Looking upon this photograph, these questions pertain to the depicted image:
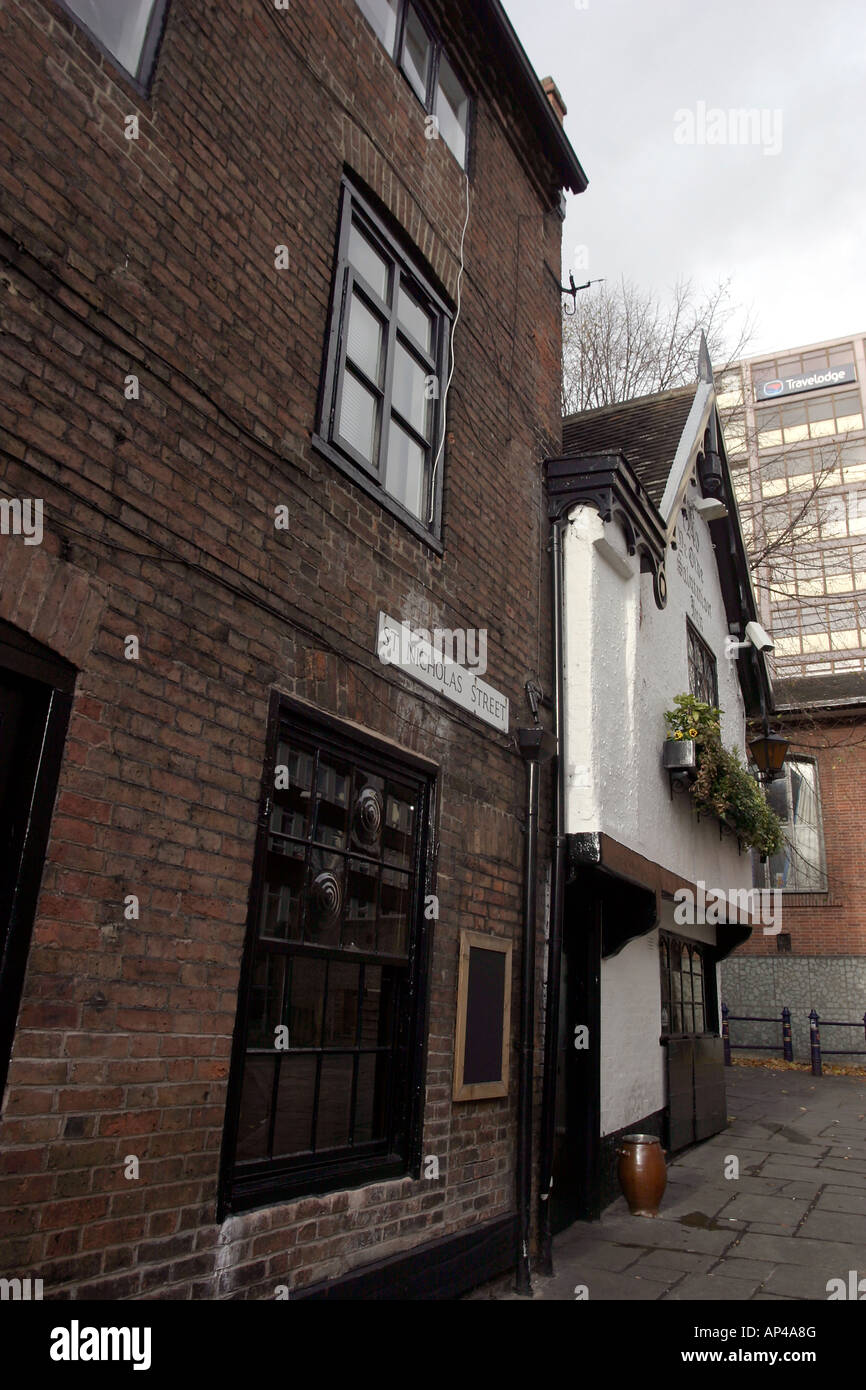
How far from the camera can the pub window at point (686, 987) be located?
30.1 ft

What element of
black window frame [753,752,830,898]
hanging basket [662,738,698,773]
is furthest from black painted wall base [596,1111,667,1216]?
black window frame [753,752,830,898]

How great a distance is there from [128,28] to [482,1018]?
202 inches

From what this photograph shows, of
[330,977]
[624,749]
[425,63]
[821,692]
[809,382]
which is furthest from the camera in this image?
[809,382]

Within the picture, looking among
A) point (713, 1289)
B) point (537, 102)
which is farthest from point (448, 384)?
point (713, 1289)

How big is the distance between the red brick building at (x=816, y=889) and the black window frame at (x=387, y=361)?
13.1m

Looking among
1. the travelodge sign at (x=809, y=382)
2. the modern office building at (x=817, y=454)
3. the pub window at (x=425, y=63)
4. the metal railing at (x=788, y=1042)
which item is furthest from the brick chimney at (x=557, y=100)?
the travelodge sign at (x=809, y=382)

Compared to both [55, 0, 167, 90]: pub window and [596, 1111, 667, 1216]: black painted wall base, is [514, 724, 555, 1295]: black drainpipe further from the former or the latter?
[55, 0, 167, 90]: pub window

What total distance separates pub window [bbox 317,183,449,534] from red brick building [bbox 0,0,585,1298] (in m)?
0.03

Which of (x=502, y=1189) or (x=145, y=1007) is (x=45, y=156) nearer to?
(x=145, y=1007)

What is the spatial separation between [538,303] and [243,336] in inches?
168

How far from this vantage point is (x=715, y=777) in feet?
29.3

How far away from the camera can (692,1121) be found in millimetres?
9312

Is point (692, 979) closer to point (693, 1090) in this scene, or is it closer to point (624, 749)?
point (693, 1090)

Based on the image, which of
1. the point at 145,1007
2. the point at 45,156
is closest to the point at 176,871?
the point at 145,1007
